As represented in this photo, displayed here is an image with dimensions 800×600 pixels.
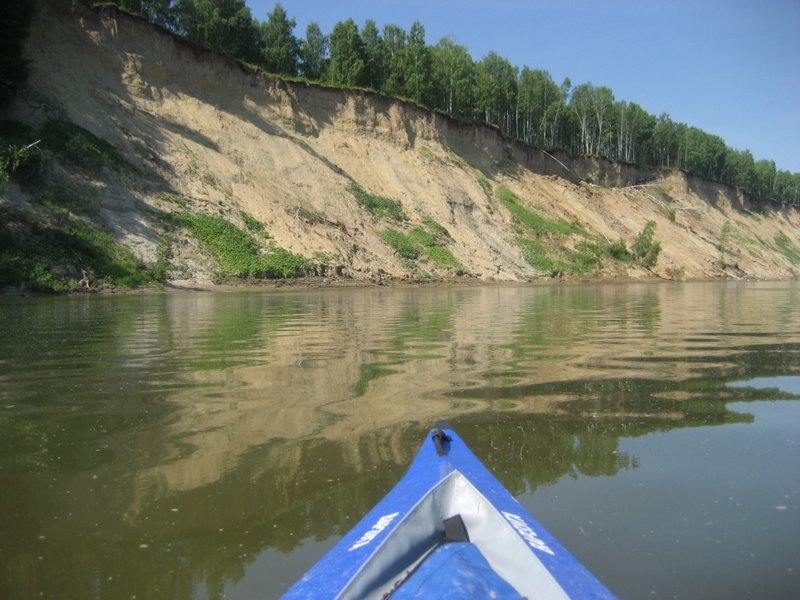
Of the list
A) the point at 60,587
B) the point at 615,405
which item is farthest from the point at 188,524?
the point at 615,405

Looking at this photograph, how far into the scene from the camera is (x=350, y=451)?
195 inches

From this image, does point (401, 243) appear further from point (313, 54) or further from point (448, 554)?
point (448, 554)

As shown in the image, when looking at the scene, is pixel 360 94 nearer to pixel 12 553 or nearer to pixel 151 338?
pixel 151 338

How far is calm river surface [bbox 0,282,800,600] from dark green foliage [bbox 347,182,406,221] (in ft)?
88.8

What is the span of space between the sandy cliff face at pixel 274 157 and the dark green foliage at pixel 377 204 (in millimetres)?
633

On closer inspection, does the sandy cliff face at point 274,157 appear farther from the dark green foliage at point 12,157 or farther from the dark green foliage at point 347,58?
the dark green foliage at point 347,58

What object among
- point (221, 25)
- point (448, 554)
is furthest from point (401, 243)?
point (448, 554)

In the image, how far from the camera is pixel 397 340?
444 inches

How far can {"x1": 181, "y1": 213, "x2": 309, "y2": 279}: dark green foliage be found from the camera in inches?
1103

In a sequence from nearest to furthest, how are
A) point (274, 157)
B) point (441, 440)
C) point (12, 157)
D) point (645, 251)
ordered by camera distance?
point (441, 440), point (12, 157), point (274, 157), point (645, 251)

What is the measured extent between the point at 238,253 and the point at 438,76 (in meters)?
30.3

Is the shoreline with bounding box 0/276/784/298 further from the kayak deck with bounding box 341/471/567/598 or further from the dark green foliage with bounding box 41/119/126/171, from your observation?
the kayak deck with bounding box 341/471/567/598

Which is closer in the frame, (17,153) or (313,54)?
(17,153)

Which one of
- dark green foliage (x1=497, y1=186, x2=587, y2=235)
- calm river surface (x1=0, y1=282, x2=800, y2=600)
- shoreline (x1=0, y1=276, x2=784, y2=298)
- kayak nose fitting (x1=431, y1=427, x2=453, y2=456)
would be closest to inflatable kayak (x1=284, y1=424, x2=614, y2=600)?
kayak nose fitting (x1=431, y1=427, x2=453, y2=456)
